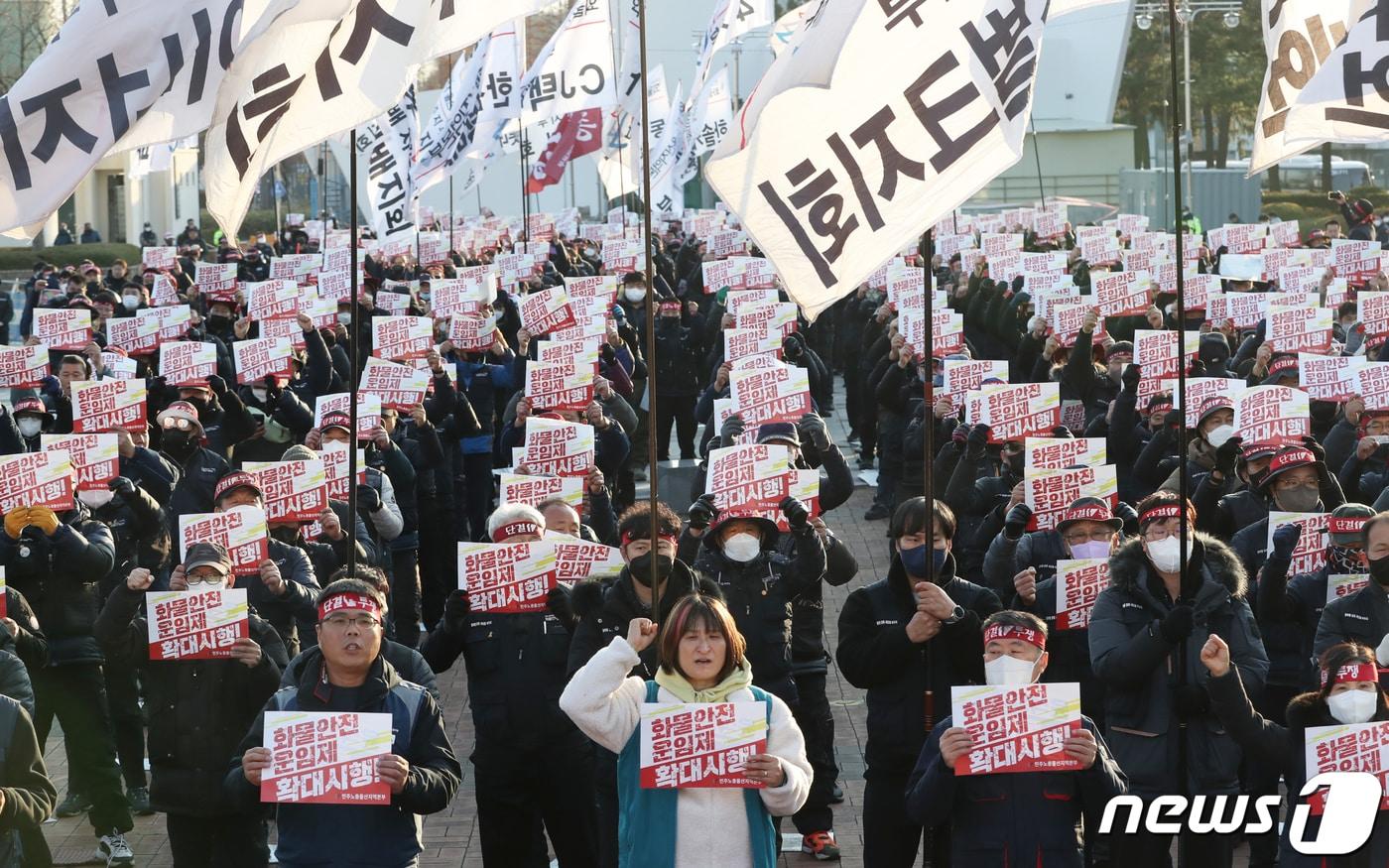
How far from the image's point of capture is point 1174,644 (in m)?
7.56

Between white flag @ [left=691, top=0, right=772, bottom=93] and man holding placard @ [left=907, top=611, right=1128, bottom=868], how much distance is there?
73.2 ft

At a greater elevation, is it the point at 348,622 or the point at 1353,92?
the point at 1353,92

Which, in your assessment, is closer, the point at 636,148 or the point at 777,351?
the point at 777,351

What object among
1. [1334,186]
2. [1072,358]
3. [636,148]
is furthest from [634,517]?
[1334,186]

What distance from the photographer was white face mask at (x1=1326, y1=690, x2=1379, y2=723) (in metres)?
6.90

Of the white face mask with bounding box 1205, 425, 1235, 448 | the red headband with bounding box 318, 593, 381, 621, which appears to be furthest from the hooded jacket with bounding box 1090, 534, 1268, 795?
the white face mask with bounding box 1205, 425, 1235, 448

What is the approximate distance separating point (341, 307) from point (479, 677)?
46.4ft

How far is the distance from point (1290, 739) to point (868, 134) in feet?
8.60

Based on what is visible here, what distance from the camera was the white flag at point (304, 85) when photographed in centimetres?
748

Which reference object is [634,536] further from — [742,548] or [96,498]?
[96,498]

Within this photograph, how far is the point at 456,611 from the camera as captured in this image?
28.0 feet

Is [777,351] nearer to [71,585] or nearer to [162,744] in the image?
[71,585]

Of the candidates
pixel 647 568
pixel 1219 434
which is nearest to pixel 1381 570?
pixel 647 568

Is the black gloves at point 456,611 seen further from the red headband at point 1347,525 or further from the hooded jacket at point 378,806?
the red headband at point 1347,525
